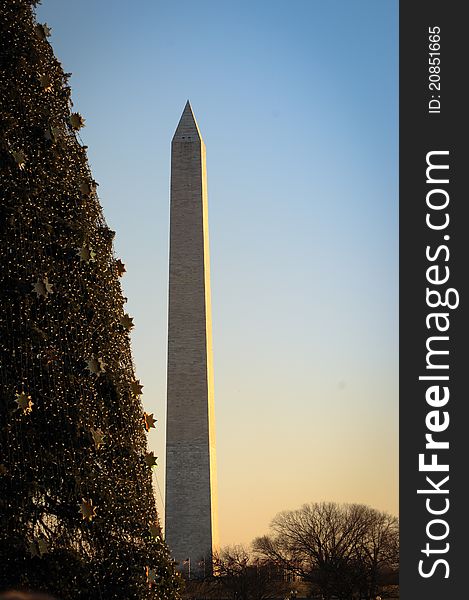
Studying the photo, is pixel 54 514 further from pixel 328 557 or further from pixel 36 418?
pixel 328 557

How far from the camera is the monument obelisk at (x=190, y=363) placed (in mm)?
35250

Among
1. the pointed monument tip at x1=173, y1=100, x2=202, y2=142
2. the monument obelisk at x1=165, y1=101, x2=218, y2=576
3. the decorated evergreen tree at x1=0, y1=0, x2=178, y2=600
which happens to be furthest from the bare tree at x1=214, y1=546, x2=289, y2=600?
the decorated evergreen tree at x1=0, y1=0, x2=178, y2=600

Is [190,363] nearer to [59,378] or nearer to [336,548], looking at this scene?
[336,548]

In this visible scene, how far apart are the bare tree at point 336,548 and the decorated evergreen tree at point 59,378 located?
73.5 feet

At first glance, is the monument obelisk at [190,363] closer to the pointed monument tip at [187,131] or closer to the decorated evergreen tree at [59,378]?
the pointed monument tip at [187,131]

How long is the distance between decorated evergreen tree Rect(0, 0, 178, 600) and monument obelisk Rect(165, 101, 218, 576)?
2019 cm

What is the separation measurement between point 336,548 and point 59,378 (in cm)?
2791

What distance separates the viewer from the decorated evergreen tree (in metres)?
13.6

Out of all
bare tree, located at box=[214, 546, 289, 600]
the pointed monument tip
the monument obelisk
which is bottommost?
bare tree, located at box=[214, 546, 289, 600]

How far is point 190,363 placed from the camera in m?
35.3

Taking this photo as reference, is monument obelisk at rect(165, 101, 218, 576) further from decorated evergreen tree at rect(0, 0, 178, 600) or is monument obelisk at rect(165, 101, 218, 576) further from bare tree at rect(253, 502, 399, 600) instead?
decorated evergreen tree at rect(0, 0, 178, 600)

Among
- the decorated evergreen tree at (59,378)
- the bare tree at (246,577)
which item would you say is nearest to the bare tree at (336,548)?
the bare tree at (246,577)

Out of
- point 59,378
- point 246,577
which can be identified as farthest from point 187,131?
point 59,378

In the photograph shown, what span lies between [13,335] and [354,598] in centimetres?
2421
